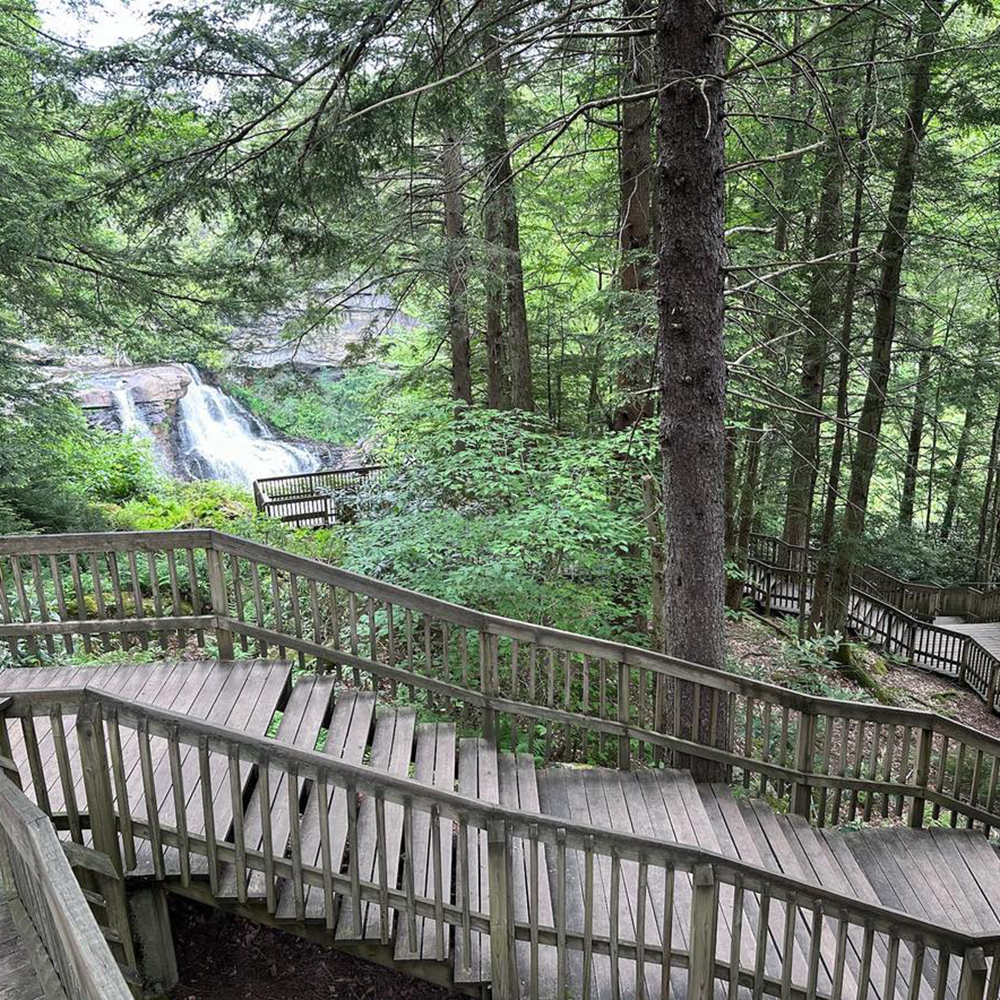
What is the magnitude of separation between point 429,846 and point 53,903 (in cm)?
221

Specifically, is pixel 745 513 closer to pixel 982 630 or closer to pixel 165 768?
pixel 982 630

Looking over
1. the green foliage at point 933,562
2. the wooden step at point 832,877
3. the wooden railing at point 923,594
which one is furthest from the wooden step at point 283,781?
the wooden railing at point 923,594

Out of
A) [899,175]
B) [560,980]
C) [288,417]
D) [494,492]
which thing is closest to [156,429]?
[288,417]

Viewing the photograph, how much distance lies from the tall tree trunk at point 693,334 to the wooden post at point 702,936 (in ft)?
6.82

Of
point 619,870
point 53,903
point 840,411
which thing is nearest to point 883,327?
point 840,411

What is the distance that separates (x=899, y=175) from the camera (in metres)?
8.85

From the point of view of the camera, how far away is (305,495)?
18.6 m

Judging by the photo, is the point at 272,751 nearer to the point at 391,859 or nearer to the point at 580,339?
the point at 391,859

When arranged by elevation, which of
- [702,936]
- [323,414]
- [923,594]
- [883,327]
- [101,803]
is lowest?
[923,594]

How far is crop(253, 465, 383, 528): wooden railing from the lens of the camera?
680 inches

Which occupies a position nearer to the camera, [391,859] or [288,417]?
[391,859]

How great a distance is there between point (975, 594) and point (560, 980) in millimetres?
17600

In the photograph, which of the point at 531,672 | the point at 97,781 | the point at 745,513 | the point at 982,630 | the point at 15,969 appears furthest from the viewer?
the point at 982,630

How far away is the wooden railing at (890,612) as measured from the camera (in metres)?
12.7
